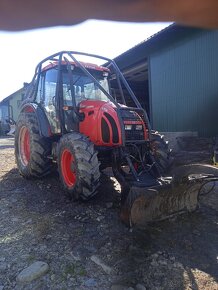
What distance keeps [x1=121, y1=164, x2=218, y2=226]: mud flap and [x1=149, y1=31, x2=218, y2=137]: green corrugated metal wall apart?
664 centimetres

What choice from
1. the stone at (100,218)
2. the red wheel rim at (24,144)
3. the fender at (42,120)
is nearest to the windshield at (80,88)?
the fender at (42,120)

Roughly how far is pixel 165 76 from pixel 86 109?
808cm

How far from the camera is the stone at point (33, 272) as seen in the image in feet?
10.0

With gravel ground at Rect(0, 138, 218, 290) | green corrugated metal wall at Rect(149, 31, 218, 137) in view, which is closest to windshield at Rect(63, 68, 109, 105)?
gravel ground at Rect(0, 138, 218, 290)

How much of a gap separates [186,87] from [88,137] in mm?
7686

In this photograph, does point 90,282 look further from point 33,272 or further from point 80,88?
point 80,88

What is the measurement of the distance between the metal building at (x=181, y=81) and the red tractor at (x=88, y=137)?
15.5 ft

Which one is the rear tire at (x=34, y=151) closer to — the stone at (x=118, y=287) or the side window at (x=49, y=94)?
the side window at (x=49, y=94)

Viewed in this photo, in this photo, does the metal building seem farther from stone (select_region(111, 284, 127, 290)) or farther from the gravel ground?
stone (select_region(111, 284, 127, 290))

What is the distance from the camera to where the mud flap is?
3.89 meters

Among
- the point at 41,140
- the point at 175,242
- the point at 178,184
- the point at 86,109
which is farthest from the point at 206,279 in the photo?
the point at 41,140

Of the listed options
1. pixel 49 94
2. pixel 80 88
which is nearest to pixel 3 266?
pixel 80 88

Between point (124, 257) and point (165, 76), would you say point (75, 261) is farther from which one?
point (165, 76)

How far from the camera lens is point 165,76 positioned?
12.5 m
